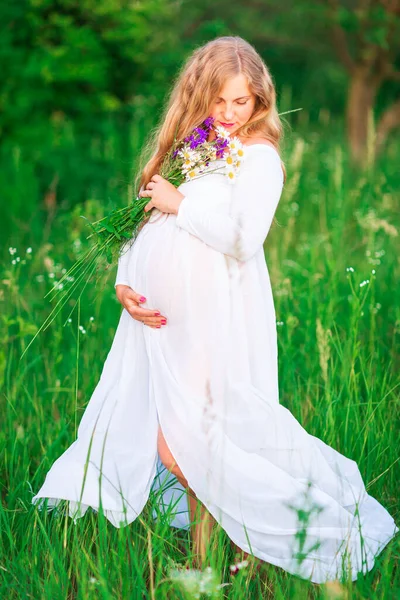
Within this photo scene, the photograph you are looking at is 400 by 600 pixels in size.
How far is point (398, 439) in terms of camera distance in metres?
2.86

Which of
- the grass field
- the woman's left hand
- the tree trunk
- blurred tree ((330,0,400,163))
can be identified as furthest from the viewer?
the tree trunk

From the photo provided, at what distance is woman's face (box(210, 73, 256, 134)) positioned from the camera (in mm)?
2486

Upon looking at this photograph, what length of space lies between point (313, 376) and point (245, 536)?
45.4 inches

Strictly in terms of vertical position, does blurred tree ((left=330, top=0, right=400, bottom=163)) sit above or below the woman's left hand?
above

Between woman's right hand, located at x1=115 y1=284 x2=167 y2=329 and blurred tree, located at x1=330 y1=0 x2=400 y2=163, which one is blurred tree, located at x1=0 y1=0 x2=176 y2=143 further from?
woman's right hand, located at x1=115 y1=284 x2=167 y2=329

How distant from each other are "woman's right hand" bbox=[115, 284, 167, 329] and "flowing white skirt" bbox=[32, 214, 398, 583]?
24 millimetres

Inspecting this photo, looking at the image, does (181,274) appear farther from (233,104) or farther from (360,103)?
(360,103)

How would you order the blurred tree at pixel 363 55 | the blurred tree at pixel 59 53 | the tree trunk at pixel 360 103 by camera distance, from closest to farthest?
the blurred tree at pixel 59 53, the blurred tree at pixel 363 55, the tree trunk at pixel 360 103

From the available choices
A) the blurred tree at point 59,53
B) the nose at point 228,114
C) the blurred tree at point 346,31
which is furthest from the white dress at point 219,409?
the blurred tree at point 346,31

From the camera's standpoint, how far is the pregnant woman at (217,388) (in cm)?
227

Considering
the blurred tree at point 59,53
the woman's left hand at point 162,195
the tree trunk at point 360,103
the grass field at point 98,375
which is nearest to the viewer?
the grass field at point 98,375

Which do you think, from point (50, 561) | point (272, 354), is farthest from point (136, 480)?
point (272, 354)

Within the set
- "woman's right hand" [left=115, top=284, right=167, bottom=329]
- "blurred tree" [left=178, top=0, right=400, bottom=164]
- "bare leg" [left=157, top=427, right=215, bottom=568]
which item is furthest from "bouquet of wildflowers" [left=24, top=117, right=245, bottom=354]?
"blurred tree" [left=178, top=0, right=400, bottom=164]

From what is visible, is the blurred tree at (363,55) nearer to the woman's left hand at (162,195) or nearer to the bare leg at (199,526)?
the woman's left hand at (162,195)
